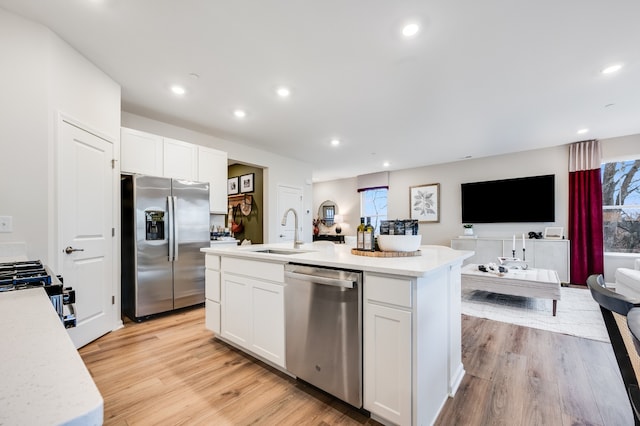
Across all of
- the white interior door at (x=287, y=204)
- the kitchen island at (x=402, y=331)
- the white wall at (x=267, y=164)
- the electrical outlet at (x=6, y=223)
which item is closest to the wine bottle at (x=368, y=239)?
the kitchen island at (x=402, y=331)

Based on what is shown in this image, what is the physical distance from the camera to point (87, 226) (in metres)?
Result: 2.57

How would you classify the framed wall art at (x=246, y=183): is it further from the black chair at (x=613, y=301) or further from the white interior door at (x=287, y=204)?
the black chair at (x=613, y=301)

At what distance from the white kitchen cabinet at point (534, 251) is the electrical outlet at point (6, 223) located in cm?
651

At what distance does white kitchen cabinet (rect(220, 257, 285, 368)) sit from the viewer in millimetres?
1988

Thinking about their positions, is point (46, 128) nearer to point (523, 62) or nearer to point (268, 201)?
point (268, 201)

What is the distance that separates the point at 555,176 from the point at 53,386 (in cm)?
693

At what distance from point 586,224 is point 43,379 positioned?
6.75 metres

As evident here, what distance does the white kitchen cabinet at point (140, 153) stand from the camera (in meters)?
3.20

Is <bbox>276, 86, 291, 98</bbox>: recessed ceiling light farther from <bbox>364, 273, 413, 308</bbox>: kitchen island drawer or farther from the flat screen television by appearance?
the flat screen television

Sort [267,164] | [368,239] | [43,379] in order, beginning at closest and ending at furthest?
1. [43,379]
2. [368,239]
3. [267,164]

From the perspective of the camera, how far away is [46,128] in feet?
7.05

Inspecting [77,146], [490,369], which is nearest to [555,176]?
[490,369]

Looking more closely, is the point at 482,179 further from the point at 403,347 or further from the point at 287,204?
the point at 403,347

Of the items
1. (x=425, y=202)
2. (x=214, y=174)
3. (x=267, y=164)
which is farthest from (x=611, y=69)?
(x=267, y=164)
